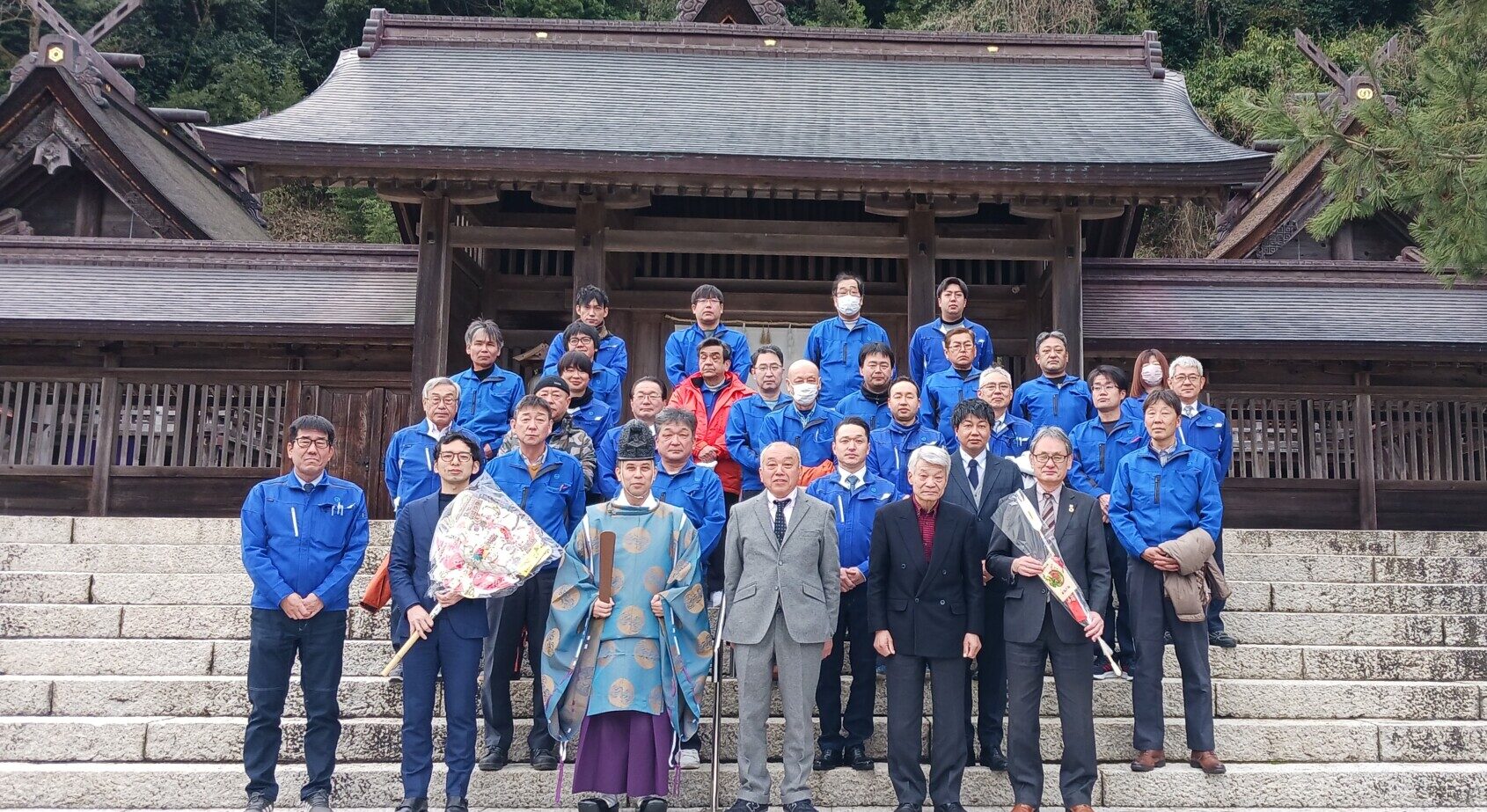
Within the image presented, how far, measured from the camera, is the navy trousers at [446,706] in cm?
484

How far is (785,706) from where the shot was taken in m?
5.02

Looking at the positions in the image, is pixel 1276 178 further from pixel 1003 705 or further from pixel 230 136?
pixel 230 136

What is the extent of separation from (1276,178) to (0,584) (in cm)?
1462

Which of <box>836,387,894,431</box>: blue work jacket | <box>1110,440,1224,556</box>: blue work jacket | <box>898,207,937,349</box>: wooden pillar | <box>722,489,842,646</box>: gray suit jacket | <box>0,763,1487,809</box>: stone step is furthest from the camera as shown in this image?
<box>898,207,937,349</box>: wooden pillar

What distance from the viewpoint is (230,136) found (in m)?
8.46

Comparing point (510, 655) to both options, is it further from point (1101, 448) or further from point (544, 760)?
point (1101, 448)

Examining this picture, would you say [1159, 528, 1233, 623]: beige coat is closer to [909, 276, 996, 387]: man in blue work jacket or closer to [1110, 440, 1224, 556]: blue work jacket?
[1110, 440, 1224, 556]: blue work jacket

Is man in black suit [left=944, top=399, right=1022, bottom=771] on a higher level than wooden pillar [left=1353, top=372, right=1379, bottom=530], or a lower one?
lower

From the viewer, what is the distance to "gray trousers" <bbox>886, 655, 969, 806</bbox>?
4.99m

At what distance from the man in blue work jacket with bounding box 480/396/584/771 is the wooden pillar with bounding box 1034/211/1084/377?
5.30m

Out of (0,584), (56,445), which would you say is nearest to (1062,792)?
(0,584)

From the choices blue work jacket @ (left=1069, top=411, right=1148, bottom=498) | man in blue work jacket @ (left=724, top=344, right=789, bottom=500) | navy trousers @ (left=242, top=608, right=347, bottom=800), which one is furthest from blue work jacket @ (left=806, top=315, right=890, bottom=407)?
navy trousers @ (left=242, top=608, right=347, bottom=800)

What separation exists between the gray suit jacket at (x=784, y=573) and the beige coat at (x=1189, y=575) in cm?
167

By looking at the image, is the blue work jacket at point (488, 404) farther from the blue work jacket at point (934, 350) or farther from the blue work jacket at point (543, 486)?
Answer: the blue work jacket at point (934, 350)
